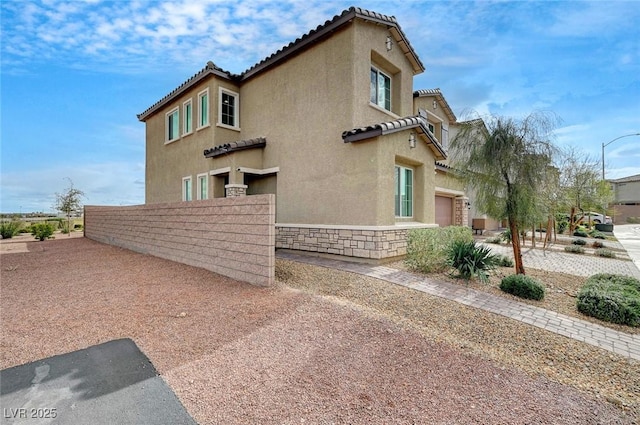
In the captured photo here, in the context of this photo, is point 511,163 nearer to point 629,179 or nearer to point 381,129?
point 381,129

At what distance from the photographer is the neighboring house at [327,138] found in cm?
975

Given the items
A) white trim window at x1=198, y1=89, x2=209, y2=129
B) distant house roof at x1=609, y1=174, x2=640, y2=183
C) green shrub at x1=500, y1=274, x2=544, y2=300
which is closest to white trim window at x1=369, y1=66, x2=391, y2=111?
green shrub at x1=500, y1=274, x2=544, y2=300

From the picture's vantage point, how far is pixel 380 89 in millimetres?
11977

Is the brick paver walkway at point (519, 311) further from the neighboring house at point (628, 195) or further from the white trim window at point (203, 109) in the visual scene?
the neighboring house at point (628, 195)

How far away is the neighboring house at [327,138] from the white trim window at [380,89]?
41mm

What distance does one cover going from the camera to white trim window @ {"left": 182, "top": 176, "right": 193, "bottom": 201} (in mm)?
15634

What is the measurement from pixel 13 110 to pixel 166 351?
12.3m

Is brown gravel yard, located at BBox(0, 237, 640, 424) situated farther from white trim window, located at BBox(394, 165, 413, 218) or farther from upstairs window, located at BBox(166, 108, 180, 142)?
upstairs window, located at BBox(166, 108, 180, 142)

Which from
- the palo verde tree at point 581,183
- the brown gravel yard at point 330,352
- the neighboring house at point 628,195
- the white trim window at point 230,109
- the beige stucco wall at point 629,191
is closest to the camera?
the brown gravel yard at point 330,352

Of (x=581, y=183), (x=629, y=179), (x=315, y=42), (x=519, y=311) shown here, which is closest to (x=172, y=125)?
(x=315, y=42)

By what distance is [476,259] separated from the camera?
26.6 feet

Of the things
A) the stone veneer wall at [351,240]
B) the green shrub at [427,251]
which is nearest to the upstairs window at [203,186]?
the stone veneer wall at [351,240]

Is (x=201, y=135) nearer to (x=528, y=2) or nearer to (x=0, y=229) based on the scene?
(x=528, y=2)

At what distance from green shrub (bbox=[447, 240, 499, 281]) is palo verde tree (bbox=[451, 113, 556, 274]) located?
5.02 feet
